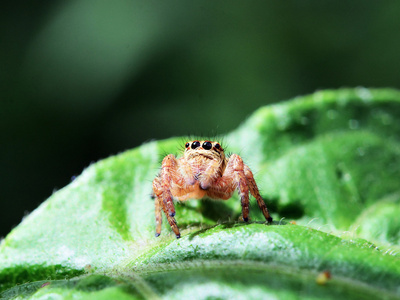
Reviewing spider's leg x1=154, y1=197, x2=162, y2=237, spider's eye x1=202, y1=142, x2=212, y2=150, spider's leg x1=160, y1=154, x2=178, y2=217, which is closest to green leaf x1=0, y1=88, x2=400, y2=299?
spider's leg x1=154, y1=197, x2=162, y2=237

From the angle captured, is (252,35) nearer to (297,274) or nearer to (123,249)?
(123,249)

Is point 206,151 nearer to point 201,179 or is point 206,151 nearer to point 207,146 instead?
point 207,146


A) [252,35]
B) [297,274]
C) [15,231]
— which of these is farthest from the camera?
[252,35]

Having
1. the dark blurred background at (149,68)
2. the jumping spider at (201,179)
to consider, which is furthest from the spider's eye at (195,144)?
the dark blurred background at (149,68)

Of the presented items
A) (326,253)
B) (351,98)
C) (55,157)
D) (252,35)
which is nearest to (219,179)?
(326,253)

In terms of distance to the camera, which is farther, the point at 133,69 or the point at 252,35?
the point at 252,35

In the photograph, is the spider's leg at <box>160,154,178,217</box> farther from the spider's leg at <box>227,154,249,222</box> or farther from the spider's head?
the spider's leg at <box>227,154,249,222</box>

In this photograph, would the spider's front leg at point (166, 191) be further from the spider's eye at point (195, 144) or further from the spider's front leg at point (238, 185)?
the spider's eye at point (195, 144)

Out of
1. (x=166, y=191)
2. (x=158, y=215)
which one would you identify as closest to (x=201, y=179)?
(x=166, y=191)
